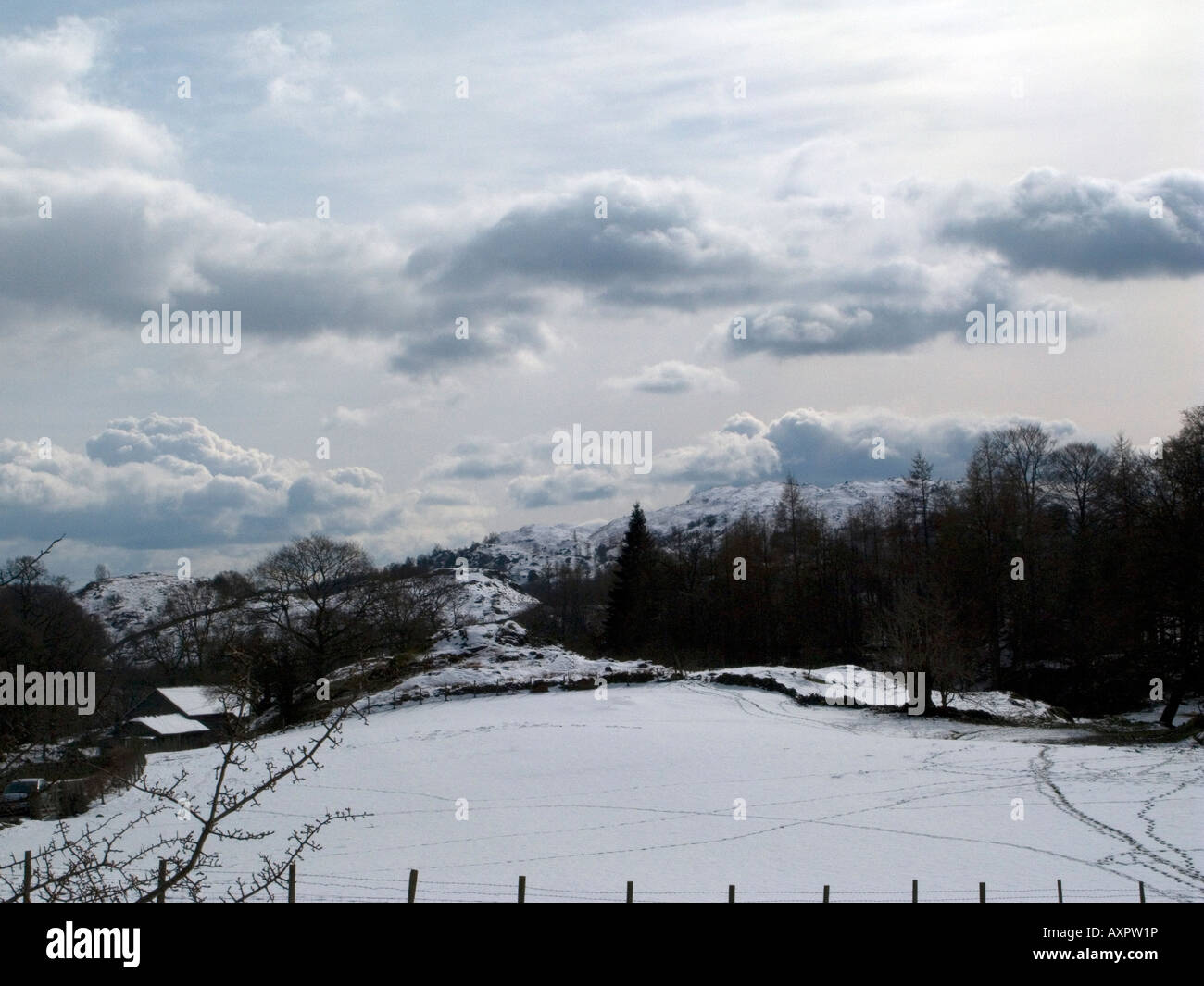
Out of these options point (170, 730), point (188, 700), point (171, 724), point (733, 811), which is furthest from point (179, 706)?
point (733, 811)

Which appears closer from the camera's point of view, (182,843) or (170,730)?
(182,843)

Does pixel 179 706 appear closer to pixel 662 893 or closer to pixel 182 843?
pixel 182 843

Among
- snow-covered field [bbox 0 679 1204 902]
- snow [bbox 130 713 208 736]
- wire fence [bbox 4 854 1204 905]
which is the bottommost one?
snow [bbox 130 713 208 736]

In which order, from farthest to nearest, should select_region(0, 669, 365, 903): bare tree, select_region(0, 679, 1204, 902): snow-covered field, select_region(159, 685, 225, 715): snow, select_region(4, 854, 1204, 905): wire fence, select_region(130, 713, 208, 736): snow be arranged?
select_region(159, 685, 225, 715): snow → select_region(130, 713, 208, 736): snow → select_region(0, 679, 1204, 902): snow-covered field → select_region(4, 854, 1204, 905): wire fence → select_region(0, 669, 365, 903): bare tree

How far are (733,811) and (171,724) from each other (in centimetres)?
5149

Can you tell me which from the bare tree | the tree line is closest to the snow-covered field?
the bare tree

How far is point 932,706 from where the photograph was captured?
34844 millimetres

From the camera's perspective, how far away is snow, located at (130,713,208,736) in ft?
198

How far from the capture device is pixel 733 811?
20.6m

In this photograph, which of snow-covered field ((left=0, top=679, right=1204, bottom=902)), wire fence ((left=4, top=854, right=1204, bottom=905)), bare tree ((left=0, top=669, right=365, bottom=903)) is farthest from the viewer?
snow-covered field ((left=0, top=679, right=1204, bottom=902))

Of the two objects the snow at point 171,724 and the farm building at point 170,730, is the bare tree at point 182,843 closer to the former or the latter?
the farm building at point 170,730

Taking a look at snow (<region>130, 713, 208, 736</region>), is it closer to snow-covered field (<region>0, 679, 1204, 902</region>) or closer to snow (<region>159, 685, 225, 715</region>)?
snow (<region>159, 685, 225, 715</region>)

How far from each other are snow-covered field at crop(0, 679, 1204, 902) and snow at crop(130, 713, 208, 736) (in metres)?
29.7

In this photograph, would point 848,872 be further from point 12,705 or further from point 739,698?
point 739,698
